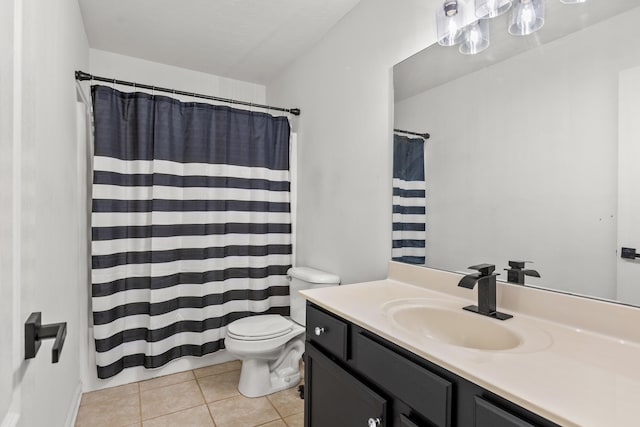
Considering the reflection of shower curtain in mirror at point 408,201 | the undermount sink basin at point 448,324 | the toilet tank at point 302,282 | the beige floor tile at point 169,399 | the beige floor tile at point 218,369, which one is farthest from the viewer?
the beige floor tile at point 218,369

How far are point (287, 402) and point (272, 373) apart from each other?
0.77 ft

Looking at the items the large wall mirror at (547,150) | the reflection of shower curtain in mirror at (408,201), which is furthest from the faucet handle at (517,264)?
the reflection of shower curtain in mirror at (408,201)

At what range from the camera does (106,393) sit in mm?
2211

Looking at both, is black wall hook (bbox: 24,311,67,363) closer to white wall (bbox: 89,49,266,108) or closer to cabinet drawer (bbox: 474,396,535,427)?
cabinet drawer (bbox: 474,396,535,427)

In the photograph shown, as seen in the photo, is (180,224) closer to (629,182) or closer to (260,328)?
(260,328)

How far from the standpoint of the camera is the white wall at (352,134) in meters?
1.89

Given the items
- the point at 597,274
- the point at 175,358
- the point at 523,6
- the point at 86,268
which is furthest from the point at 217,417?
the point at 523,6

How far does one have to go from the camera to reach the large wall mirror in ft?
3.51

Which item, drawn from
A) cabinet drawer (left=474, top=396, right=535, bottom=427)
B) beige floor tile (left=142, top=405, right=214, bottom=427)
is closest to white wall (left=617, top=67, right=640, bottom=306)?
cabinet drawer (left=474, top=396, right=535, bottom=427)

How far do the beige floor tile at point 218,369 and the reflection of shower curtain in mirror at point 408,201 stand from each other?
1564 mm

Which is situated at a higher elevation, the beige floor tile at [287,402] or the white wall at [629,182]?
the white wall at [629,182]

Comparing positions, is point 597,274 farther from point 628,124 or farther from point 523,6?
point 523,6

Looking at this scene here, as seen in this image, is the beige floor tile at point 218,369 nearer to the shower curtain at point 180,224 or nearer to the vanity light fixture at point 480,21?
the shower curtain at point 180,224

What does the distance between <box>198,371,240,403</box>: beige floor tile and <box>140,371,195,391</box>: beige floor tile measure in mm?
112
